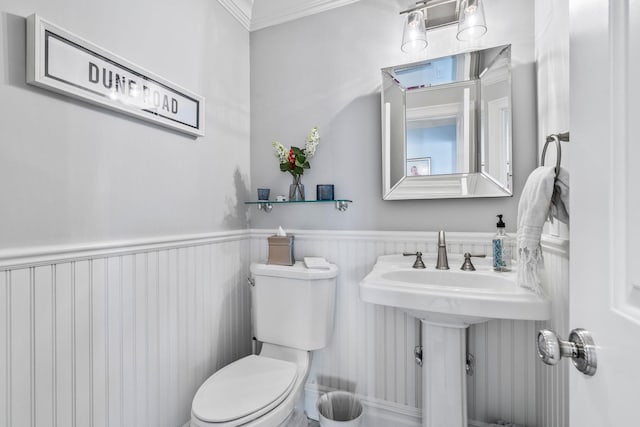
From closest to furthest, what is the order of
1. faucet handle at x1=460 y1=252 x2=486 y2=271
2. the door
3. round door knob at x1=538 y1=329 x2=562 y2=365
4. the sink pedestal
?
the door, round door knob at x1=538 y1=329 x2=562 y2=365, the sink pedestal, faucet handle at x1=460 y1=252 x2=486 y2=271

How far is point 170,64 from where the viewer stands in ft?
4.35

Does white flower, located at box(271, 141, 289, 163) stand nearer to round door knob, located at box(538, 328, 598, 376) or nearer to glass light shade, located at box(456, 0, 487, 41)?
glass light shade, located at box(456, 0, 487, 41)

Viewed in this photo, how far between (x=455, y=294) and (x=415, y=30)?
1194 mm

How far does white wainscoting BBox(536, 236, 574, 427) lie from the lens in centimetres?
90

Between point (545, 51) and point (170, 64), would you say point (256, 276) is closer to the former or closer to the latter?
point (170, 64)

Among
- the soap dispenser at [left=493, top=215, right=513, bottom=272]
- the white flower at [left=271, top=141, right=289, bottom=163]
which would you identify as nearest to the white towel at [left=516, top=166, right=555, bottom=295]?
the soap dispenser at [left=493, top=215, right=513, bottom=272]

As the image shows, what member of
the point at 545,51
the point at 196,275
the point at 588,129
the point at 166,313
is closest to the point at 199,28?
the point at 196,275

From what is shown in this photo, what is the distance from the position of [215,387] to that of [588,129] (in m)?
1.38

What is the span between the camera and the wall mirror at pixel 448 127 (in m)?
1.33

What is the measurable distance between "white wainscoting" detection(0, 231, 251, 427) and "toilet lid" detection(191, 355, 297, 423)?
0.23 metres

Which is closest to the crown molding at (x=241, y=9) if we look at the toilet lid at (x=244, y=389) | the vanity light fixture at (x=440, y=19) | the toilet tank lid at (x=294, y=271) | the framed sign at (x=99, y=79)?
the framed sign at (x=99, y=79)

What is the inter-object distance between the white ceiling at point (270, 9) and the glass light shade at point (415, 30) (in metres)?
0.41

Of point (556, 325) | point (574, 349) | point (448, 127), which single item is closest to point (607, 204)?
point (574, 349)

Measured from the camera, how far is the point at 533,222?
35.6 inches
